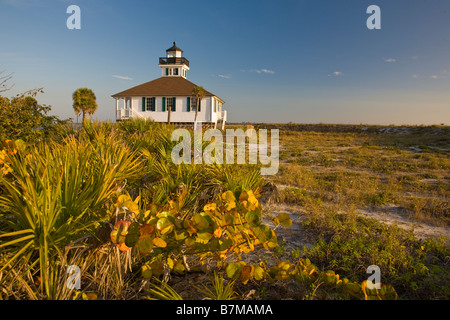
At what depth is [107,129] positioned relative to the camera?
7309 millimetres

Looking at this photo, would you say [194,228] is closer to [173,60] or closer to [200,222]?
[200,222]

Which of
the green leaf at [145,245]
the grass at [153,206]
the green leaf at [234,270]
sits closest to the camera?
the green leaf at [145,245]

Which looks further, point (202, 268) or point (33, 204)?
point (202, 268)

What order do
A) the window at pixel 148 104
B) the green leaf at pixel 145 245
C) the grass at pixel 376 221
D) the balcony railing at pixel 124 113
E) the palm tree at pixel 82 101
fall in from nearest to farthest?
the green leaf at pixel 145 245 → the grass at pixel 376 221 → the balcony railing at pixel 124 113 → the window at pixel 148 104 → the palm tree at pixel 82 101

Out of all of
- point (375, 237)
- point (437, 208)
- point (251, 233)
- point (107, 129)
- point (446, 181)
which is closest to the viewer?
point (251, 233)

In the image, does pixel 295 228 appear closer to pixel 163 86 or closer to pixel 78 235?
pixel 78 235

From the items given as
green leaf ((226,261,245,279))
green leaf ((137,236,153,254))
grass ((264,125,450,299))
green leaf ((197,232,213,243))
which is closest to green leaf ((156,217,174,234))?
green leaf ((137,236,153,254))

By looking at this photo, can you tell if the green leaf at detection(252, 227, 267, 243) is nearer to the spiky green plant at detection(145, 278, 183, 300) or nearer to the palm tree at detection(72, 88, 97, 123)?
the spiky green plant at detection(145, 278, 183, 300)

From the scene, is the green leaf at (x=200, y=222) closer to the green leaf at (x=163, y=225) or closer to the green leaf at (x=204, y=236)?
the green leaf at (x=204, y=236)

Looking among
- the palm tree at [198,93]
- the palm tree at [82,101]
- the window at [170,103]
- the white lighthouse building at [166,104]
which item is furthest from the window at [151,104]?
the palm tree at [82,101]

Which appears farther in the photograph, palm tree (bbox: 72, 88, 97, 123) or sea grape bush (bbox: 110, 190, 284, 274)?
palm tree (bbox: 72, 88, 97, 123)

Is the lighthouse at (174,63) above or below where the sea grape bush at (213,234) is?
above
